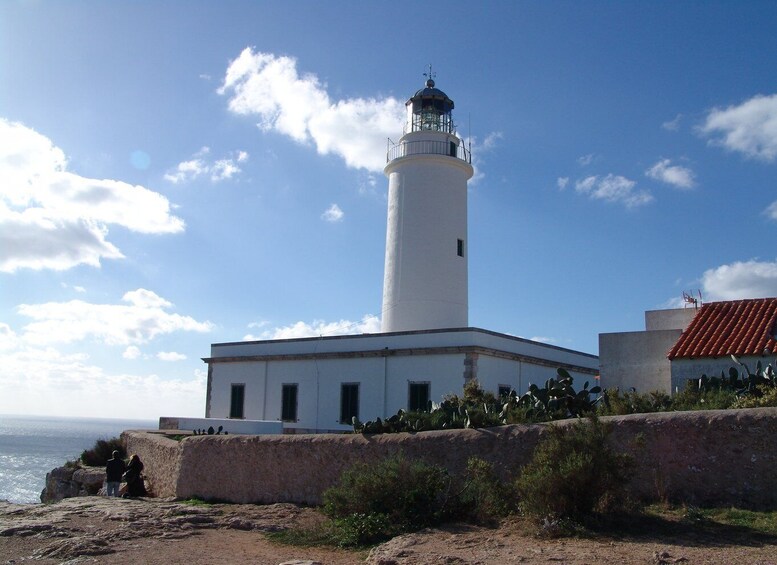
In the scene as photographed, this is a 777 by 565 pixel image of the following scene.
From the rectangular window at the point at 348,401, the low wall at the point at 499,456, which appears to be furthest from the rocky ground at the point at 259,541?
the rectangular window at the point at 348,401

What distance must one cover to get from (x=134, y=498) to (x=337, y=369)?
995 cm

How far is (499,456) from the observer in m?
9.77

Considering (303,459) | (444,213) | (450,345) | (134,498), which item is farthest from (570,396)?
(444,213)

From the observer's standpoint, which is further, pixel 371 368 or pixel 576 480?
pixel 371 368

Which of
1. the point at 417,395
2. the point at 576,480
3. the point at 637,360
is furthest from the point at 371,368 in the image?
the point at 576,480

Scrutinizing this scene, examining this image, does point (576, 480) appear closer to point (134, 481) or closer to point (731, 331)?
point (731, 331)

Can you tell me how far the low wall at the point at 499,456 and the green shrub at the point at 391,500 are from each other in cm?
88

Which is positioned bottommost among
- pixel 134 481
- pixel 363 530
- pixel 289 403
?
pixel 363 530

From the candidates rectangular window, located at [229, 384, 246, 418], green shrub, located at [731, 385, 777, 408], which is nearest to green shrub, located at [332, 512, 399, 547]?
green shrub, located at [731, 385, 777, 408]

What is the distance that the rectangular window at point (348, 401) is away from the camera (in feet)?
74.0

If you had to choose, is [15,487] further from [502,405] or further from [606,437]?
[606,437]

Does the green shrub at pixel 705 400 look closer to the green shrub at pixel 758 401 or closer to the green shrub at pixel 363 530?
the green shrub at pixel 758 401

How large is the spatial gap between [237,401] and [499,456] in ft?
57.4

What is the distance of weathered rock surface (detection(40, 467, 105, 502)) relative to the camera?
1881 cm
